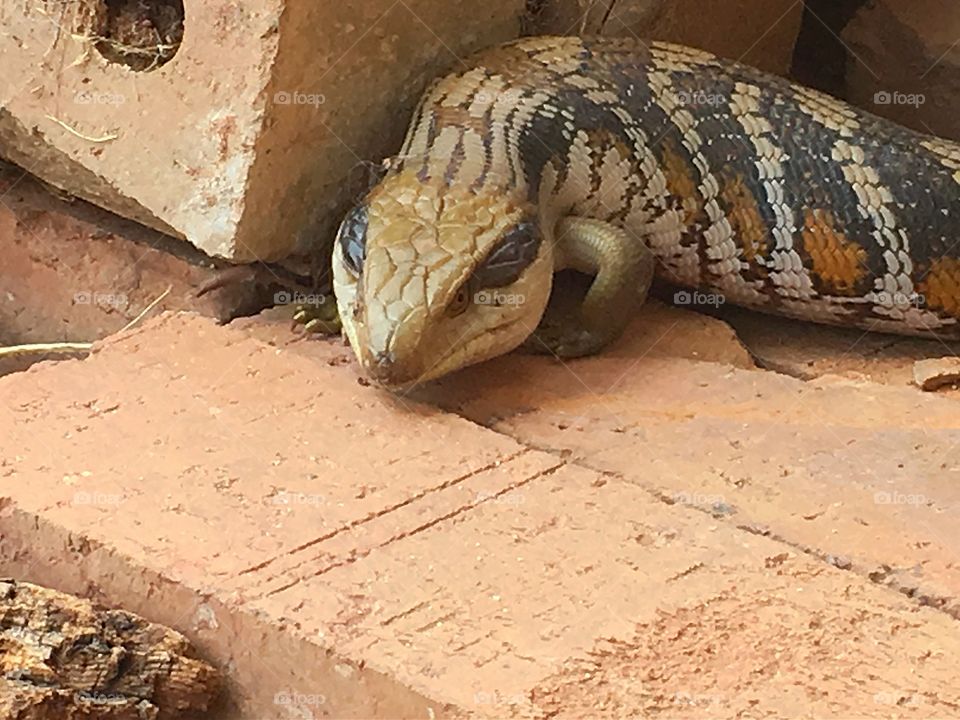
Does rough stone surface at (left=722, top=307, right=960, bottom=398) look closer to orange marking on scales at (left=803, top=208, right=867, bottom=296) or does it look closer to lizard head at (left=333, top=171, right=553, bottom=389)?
orange marking on scales at (left=803, top=208, right=867, bottom=296)

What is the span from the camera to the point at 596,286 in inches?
195

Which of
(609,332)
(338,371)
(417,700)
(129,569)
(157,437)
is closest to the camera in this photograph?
(417,700)

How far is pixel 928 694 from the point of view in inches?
124

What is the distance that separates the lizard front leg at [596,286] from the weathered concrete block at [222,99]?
67cm

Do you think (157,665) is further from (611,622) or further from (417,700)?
(611,622)

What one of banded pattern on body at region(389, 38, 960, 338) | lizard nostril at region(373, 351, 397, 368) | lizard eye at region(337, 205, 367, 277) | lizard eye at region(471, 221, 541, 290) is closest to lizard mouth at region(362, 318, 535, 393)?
lizard nostril at region(373, 351, 397, 368)

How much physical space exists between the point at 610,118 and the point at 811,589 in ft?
7.07

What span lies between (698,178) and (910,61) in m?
1.94

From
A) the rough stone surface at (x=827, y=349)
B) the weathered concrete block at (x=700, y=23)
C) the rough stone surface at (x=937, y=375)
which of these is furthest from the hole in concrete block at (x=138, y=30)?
the rough stone surface at (x=937, y=375)

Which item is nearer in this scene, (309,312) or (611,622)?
(611,622)

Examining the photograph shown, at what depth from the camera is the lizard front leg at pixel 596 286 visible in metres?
4.89

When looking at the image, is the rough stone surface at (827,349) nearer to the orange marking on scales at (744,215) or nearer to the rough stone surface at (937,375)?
the rough stone surface at (937,375)

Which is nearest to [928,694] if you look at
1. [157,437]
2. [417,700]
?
[417,700]

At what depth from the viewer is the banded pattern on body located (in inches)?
205
